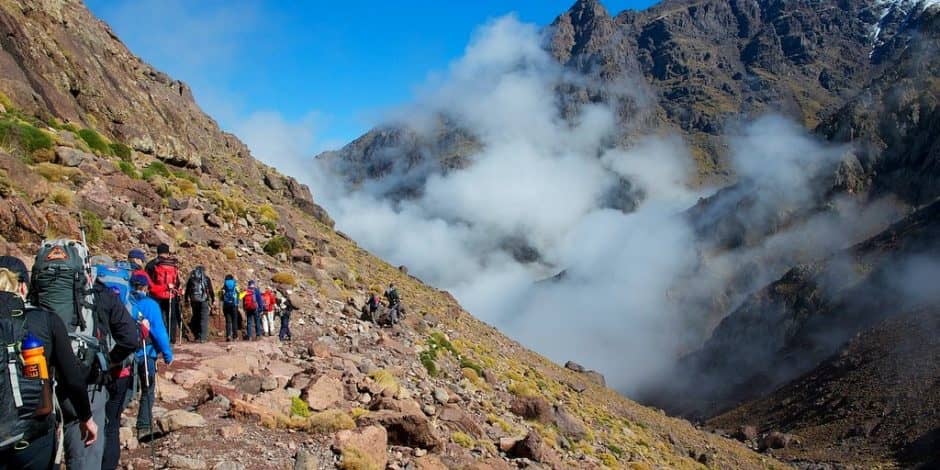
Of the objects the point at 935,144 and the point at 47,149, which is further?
the point at 935,144

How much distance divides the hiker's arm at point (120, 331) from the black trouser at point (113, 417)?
538 mm

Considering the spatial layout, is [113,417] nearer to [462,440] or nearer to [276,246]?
[462,440]

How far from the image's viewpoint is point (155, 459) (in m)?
9.20

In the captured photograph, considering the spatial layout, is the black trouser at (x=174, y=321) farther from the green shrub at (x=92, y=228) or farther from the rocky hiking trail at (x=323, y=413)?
the green shrub at (x=92, y=228)

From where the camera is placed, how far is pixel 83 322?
627 centimetres

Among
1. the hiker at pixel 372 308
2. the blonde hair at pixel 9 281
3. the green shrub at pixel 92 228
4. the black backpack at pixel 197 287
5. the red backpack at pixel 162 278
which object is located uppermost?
the green shrub at pixel 92 228

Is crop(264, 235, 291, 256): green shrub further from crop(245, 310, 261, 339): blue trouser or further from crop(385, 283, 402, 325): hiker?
crop(245, 310, 261, 339): blue trouser

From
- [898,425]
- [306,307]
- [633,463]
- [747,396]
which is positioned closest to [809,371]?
[747,396]

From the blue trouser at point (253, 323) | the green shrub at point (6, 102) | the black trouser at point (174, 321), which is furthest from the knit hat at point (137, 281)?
the green shrub at point (6, 102)

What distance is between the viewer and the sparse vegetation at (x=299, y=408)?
1209 cm

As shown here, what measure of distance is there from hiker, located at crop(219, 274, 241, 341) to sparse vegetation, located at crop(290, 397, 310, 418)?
239 inches

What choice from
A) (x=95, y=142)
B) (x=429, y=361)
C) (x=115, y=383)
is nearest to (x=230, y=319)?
(x=429, y=361)

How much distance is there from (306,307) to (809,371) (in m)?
106

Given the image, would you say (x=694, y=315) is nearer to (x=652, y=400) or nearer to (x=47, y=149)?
(x=652, y=400)
